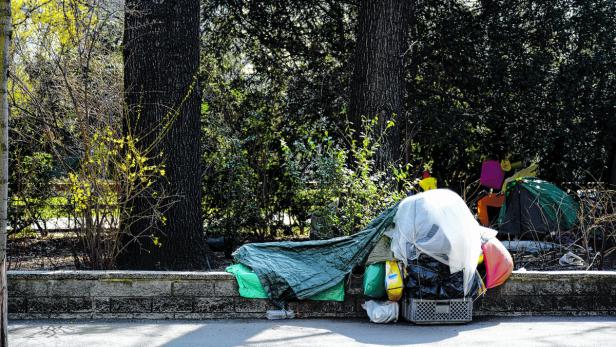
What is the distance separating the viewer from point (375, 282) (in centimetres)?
795

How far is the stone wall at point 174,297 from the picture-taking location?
7.82 m

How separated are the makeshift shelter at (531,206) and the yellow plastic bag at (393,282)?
187 inches

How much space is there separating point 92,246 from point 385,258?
3.29m

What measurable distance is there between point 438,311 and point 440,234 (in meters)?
0.75

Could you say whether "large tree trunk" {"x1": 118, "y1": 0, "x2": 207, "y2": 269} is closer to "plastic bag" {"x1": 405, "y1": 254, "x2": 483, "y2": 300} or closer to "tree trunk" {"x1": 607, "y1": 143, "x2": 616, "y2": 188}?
"plastic bag" {"x1": 405, "y1": 254, "x2": 483, "y2": 300}

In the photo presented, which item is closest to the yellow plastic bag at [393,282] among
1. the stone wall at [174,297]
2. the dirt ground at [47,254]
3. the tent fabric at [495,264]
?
the stone wall at [174,297]

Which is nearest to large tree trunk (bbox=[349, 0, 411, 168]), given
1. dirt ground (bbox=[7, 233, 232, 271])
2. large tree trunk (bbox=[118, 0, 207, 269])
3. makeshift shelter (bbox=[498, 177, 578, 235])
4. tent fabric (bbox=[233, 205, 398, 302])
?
makeshift shelter (bbox=[498, 177, 578, 235])

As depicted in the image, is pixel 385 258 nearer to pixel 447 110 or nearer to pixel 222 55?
pixel 447 110

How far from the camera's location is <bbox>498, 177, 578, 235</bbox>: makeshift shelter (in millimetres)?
12094

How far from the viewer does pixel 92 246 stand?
898cm

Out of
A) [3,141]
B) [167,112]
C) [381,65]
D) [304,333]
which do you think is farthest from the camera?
[381,65]

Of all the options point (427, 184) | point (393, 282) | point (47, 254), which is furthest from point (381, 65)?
point (47, 254)

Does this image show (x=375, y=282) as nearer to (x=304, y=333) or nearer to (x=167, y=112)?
(x=304, y=333)

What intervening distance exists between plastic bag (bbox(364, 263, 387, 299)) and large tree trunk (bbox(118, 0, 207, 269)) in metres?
2.70
